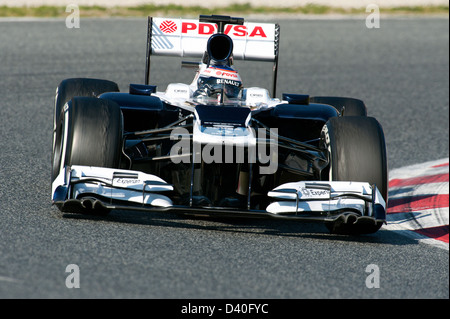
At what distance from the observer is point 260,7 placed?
19.6 metres

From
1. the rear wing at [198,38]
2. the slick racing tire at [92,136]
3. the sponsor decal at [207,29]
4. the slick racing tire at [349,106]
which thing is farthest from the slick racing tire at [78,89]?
the slick racing tire at [349,106]

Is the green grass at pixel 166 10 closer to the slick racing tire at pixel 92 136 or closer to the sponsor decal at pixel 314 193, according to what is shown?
the slick racing tire at pixel 92 136

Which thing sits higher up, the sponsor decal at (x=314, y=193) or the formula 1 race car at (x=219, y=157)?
the formula 1 race car at (x=219, y=157)

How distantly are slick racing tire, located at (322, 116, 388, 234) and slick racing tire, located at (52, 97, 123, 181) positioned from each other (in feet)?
4.92

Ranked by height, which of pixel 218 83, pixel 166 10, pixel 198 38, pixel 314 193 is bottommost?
pixel 314 193

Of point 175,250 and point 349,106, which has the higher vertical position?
point 349,106

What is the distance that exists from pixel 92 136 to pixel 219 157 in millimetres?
867

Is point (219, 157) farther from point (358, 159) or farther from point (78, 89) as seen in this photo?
point (78, 89)

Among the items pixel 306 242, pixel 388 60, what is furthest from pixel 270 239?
pixel 388 60

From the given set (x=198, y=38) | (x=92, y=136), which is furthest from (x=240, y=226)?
(x=198, y=38)

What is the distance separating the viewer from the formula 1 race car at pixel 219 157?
17.4 ft

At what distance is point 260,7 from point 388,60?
4.25m

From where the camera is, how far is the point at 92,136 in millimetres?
5465

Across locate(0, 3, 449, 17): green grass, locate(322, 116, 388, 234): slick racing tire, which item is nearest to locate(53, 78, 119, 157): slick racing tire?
locate(322, 116, 388, 234): slick racing tire
